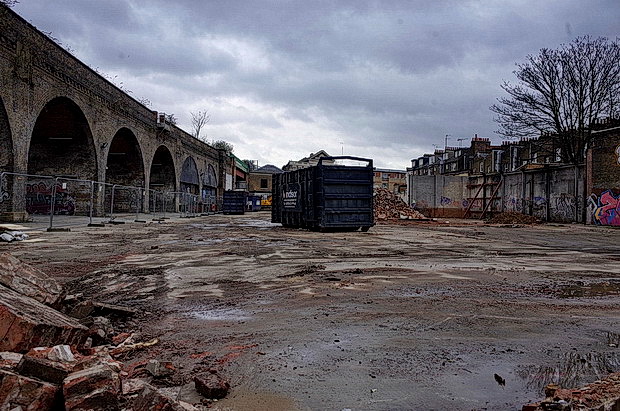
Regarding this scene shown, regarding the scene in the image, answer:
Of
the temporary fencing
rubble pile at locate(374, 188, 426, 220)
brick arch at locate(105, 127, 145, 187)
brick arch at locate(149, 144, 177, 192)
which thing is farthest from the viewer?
brick arch at locate(149, 144, 177, 192)

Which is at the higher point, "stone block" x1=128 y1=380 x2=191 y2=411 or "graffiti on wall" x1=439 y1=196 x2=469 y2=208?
"graffiti on wall" x1=439 y1=196 x2=469 y2=208

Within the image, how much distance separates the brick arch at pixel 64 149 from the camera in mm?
22297

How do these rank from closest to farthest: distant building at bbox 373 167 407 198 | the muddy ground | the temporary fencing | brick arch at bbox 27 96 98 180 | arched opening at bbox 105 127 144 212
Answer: the muddy ground < the temporary fencing < brick arch at bbox 27 96 98 180 < arched opening at bbox 105 127 144 212 < distant building at bbox 373 167 407 198

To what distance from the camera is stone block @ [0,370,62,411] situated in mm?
1948

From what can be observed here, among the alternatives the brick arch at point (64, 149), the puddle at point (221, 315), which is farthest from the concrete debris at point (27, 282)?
the brick arch at point (64, 149)

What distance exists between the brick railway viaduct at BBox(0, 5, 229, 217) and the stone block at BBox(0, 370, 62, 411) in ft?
50.3

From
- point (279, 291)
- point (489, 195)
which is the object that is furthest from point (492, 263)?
point (489, 195)

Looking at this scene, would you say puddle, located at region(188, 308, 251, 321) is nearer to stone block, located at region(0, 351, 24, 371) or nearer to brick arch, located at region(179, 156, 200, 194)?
stone block, located at region(0, 351, 24, 371)

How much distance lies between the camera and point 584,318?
4.07 metres

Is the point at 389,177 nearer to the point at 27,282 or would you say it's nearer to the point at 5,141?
the point at 5,141

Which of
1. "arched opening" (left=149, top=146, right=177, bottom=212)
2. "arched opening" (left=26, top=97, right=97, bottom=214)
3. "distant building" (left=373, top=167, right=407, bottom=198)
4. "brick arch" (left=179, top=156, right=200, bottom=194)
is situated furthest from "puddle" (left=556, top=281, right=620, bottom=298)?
"distant building" (left=373, top=167, right=407, bottom=198)

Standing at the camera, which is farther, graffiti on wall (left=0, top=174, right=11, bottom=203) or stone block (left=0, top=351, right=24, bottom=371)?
graffiti on wall (left=0, top=174, right=11, bottom=203)

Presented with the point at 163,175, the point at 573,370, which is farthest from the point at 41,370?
the point at 163,175

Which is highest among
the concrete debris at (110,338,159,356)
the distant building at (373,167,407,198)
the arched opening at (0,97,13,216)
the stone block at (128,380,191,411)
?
the distant building at (373,167,407,198)
